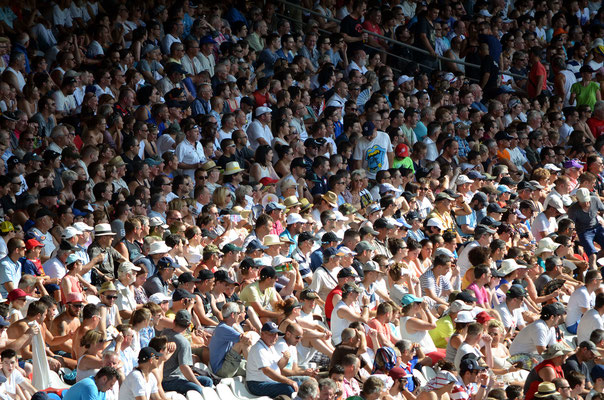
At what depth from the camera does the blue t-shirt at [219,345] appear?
33.4 ft

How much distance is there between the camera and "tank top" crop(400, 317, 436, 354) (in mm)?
11109

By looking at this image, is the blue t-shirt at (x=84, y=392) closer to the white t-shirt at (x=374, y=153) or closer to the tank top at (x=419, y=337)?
the tank top at (x=419, y=337)

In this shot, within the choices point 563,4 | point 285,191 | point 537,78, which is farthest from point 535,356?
point 563,4

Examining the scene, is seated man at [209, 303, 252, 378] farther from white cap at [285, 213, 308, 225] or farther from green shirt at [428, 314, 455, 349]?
white cap at [285, 213, 308, 225]

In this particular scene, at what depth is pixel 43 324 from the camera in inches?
386

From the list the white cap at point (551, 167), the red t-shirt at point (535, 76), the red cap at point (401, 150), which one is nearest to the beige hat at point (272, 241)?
the red cap at point (401, 150)

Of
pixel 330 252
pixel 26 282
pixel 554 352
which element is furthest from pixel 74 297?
pixel 554 352

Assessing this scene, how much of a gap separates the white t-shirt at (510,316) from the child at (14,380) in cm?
532

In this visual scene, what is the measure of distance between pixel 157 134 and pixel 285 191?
1.87 meters

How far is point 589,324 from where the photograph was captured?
11805 millimetres

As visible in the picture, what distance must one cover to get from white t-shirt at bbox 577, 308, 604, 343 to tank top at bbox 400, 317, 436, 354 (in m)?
1.72

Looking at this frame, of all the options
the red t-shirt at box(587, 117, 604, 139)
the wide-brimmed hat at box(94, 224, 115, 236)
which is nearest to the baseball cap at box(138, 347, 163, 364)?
the wide-brimmed hat at box(94, 224, 115, 236)

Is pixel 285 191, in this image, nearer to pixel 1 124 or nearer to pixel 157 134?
pixel 157 134

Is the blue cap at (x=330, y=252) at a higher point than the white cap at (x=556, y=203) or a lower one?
higher
